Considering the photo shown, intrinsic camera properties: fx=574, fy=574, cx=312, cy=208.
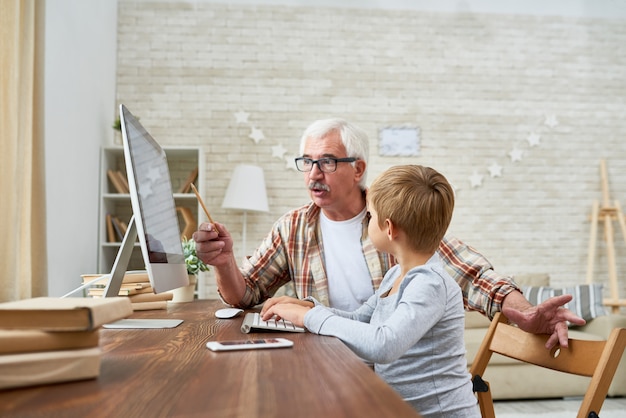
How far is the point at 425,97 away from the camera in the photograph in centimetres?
483

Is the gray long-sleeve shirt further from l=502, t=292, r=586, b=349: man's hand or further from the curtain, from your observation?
the curtain

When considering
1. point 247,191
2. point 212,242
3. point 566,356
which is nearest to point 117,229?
A: point 247,191

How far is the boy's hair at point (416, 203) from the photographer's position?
1.21 metres

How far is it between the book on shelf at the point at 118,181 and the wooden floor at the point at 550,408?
9.55 feet

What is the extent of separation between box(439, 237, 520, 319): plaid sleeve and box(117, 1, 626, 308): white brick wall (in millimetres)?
3094

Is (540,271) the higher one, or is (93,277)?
(93,277)

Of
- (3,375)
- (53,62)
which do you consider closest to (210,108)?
(53,62)

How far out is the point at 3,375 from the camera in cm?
64

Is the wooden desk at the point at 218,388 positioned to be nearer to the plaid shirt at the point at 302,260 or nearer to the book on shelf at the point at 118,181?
the plaid shirt at the point at 302,260

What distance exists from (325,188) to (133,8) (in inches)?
141

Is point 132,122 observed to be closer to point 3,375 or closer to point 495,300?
point 3,375

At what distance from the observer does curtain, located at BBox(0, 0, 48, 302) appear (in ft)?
8.21

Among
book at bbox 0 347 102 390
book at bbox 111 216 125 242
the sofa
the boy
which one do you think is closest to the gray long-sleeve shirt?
the boy

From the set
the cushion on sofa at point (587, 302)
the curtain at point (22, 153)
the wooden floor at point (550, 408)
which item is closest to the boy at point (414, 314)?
the curtain at point (22, 153)
